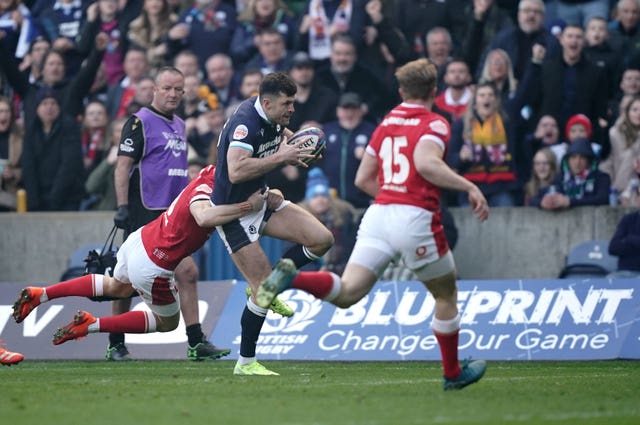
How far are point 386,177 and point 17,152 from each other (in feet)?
34.9

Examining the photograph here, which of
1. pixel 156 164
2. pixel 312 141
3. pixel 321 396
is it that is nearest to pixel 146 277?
pixel 312 141

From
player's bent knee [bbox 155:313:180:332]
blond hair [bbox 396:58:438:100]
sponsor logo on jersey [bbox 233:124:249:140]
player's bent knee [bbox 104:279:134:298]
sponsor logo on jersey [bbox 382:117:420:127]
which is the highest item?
blond hair [bbox 396:58:438:100]

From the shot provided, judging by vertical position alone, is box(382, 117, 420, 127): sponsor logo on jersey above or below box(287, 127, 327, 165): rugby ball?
above

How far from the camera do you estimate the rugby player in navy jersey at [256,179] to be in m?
11.2

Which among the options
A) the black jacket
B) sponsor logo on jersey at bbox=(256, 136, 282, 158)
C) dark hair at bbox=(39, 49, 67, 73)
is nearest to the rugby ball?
sponsor logo on jersey at bbox=(256, 136, 282, 158)

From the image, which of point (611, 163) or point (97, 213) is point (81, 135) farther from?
point (611, 163)

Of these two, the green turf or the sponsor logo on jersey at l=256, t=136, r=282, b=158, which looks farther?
the sponsor logo on jersey at l=256, t=136, r=282, b=158

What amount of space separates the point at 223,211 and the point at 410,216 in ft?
7.70

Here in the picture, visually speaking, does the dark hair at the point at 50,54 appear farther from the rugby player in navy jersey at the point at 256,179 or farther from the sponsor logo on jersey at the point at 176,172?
the rugby player in navy jersey at the point at 256,179

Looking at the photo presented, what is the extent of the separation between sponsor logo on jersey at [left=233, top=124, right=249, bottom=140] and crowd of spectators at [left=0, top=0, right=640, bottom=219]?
18.5 ft

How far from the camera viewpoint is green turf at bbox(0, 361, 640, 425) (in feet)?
26.9

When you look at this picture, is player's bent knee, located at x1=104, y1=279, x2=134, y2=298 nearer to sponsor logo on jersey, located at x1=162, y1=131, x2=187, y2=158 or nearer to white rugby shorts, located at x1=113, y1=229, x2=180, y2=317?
white rugby shorts, located at x1=113, y1=229, x2=180, y2=317

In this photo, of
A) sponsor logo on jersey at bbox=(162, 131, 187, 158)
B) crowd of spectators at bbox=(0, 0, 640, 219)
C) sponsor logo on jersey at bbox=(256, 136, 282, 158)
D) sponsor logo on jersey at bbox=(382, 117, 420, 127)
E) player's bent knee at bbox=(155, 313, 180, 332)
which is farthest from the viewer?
crowd of spectators at bbox=(0, 0, 640, 219)

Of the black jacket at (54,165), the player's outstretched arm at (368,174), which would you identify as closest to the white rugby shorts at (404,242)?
the player's outstretched arm at (368,174)
